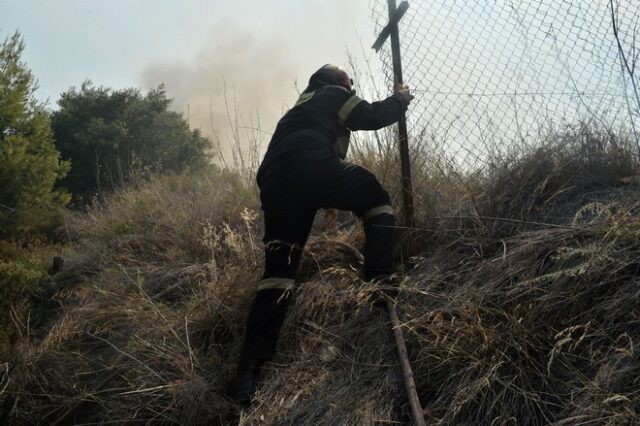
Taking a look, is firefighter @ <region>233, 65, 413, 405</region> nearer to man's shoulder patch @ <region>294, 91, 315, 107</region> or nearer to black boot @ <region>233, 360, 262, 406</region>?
black boot @ <region>233, 360, 262, 406</region>

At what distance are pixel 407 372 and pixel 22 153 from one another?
454 inches

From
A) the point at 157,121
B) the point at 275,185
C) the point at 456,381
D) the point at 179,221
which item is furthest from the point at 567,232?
the point at 157,121

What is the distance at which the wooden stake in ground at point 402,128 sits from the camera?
13.5 feet

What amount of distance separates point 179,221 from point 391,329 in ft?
12.4

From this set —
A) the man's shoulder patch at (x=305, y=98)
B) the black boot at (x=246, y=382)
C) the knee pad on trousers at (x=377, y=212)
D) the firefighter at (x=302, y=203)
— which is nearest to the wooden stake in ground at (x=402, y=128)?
the firefighter at (x=302, y=203)

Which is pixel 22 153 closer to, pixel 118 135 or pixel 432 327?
pixel 118 135

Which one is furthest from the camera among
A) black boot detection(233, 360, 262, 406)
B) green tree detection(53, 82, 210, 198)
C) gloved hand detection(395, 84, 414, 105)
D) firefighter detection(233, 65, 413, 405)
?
green tree detection(53, 82, 210, 198)

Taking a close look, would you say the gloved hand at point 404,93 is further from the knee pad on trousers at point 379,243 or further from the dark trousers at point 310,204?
the knee pad on trousers at point 379,243

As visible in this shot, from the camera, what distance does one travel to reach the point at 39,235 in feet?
30.9

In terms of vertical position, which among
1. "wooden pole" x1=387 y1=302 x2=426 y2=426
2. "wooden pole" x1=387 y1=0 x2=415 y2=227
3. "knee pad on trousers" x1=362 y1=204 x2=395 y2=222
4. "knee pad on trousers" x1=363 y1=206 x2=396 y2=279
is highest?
"wooden pole" x1=387 y1=0 x2=415 y2=227

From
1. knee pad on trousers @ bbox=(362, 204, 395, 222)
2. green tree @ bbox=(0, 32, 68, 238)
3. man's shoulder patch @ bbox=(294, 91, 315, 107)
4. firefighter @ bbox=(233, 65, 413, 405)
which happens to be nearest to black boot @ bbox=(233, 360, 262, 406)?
firefighter @ bbox=(233, 65, 413, 405)

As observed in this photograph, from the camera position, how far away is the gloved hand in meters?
3.94

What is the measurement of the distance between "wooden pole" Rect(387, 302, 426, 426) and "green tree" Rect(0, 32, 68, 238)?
886 cm

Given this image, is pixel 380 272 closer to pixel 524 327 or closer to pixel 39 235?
pixel 524 327
